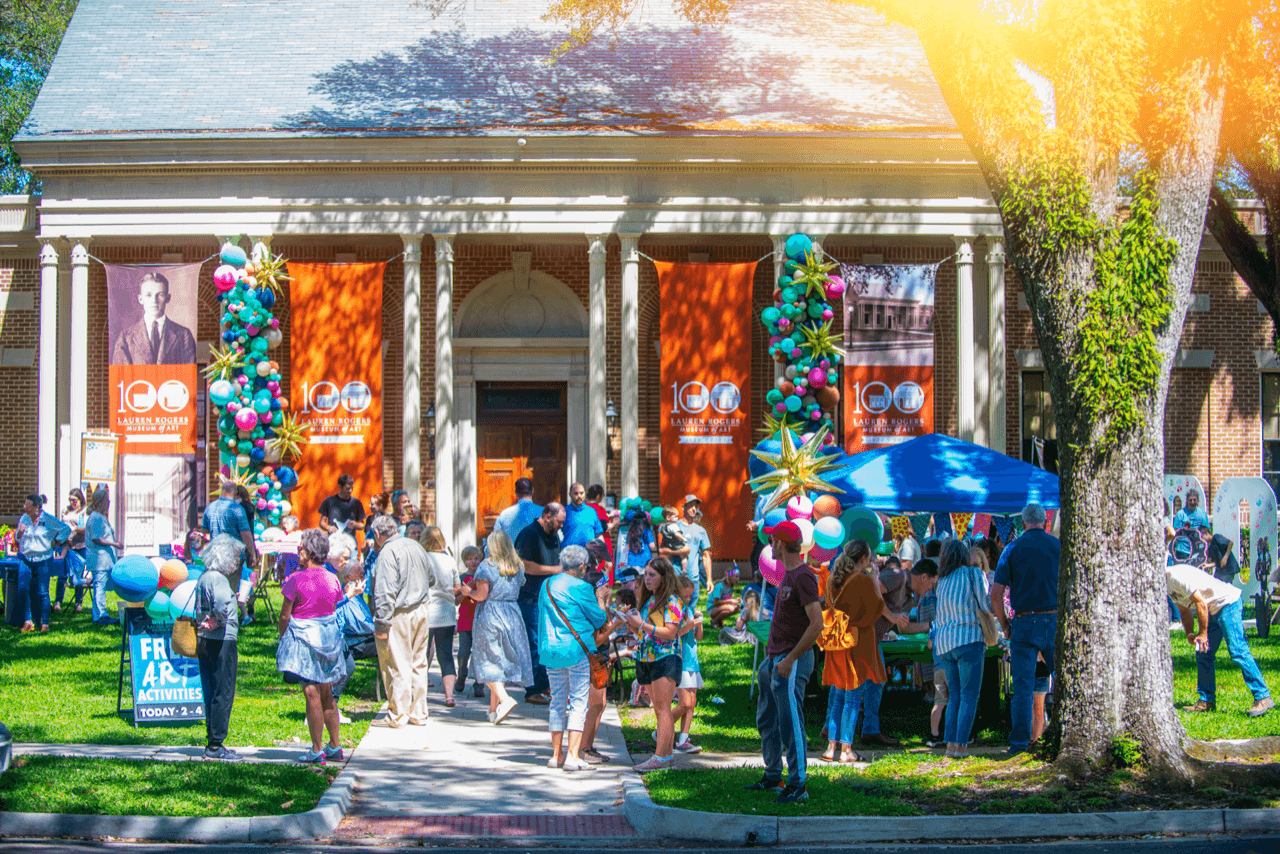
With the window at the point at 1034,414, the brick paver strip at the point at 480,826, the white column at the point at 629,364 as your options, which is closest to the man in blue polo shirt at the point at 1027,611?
the brick paver strip at the point at 480,826

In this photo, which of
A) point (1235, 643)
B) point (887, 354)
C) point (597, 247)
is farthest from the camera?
point (597, 247)

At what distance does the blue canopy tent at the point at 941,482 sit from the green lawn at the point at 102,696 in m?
5.15

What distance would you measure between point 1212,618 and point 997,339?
36.5ft

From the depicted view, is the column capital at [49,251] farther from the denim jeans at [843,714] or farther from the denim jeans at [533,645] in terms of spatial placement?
the denim jeans at [843,714]

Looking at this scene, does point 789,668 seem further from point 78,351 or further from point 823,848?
point 78,351

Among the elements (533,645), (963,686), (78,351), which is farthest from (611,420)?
(963,686)

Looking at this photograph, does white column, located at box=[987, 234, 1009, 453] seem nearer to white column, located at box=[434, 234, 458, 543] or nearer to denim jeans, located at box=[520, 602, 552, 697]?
white column, located at box=[434, 234, 458, 543]

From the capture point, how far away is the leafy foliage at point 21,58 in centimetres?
3234

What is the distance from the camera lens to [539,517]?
11.8 m

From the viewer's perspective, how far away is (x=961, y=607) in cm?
895

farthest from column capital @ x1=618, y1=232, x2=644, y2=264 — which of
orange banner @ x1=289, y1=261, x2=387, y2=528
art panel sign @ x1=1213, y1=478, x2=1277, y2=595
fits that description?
art panel sign @ x1=1213, y1=478, x2=1277, y2=595

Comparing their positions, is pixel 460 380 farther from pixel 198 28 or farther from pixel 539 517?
pixel 539 517

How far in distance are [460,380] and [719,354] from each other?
531 cm

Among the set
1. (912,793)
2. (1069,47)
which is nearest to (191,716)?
(912,793)
